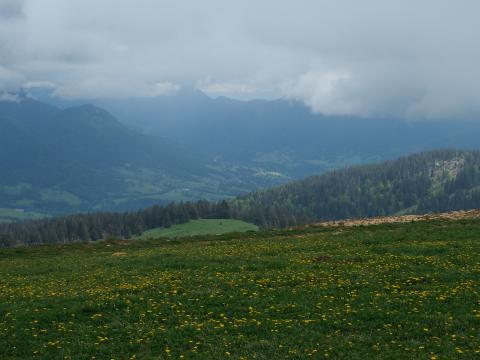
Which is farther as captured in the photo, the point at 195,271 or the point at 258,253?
the point at 258,253

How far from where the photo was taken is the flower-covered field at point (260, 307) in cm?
1769

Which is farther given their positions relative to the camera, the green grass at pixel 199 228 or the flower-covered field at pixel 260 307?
the green grass at pixel 199 228

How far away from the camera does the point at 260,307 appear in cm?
2222

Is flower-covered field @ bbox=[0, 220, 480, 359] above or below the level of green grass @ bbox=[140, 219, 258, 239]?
below

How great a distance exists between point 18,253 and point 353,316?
47.2 metres

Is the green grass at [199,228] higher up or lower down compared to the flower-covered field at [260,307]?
higher up

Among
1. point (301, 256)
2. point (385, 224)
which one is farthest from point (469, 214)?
point (301, 256)

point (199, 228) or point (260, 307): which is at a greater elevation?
point (199, 228)

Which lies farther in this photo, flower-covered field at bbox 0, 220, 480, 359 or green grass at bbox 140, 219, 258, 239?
green grass at bbox 140, 219, 258, 239

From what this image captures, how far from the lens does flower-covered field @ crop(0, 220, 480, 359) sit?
1769 cm

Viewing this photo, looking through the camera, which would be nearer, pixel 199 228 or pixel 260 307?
pixel 260 307

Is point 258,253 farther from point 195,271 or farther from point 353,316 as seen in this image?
point 353,316

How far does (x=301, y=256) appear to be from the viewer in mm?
35875

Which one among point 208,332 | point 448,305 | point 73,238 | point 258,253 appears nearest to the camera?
point 208,332
